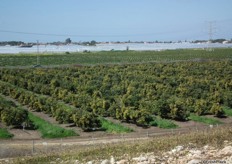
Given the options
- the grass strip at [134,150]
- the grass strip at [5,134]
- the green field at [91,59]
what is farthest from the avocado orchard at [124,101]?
the green field at [91,59]

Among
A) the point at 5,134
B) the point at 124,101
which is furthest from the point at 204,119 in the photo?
the point at 5,134

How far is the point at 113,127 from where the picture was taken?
956 inches

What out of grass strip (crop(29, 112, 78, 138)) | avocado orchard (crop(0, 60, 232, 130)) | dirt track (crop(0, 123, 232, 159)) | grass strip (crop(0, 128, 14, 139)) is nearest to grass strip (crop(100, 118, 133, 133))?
avocado orchard (crop(0, 60, 232, 130))

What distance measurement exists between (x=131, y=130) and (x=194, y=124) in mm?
5317

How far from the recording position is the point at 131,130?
23844 mm

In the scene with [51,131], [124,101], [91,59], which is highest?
[91,59]

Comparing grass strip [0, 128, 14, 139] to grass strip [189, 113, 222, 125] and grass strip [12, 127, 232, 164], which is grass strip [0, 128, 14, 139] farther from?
grass strip [189, 113, 222, 125]

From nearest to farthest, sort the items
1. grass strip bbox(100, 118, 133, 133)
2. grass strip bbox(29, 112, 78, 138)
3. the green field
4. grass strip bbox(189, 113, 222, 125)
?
grass strip bbox(29, 112, 78, 138) < grass strip bbox(100, 118, 133, 133) < grass strip bbox(189, 113, 222, 125) < the green field

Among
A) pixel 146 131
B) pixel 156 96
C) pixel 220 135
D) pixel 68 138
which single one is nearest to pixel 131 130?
pixel 146 131

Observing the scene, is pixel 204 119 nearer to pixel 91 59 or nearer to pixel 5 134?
pixel 5 134

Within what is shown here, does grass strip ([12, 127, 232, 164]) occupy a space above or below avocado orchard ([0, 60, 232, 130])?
above

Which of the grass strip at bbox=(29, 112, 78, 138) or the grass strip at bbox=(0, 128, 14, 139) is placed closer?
the grass strip at bbox=(0, 128, 14, 139)

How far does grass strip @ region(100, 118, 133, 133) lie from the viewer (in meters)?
23.6

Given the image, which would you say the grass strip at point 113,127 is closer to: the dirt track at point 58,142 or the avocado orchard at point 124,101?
the avocado orchard at point 124,101
